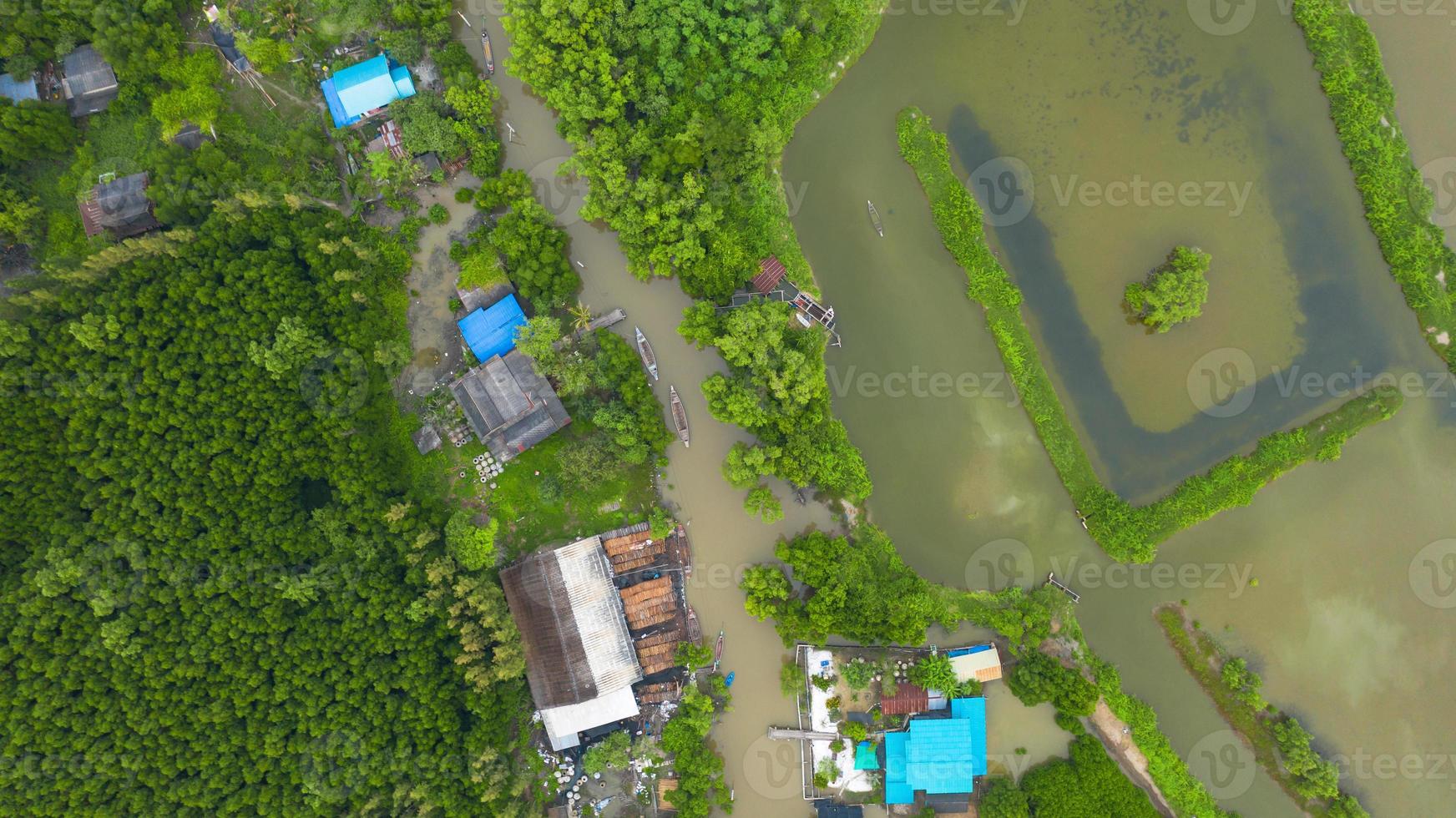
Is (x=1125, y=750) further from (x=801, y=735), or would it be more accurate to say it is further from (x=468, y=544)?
(x=468, y=544)

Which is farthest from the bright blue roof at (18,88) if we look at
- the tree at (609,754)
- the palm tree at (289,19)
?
the tree at (609,754)

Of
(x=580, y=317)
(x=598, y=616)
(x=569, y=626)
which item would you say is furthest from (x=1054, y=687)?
(x=580, y=317)

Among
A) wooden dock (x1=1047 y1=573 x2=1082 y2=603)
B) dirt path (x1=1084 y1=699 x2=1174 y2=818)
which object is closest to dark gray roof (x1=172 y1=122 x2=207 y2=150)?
wooden dock (x1=1047 y1=573 x2=1082 y2=603)

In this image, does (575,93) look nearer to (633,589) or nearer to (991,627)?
(633,589)

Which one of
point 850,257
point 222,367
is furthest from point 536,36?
point 222,367

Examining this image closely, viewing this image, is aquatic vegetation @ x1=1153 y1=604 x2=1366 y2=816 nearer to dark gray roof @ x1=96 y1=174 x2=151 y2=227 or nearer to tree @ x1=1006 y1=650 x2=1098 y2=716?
tree @ x1=1006 y1=650 x2=1098 y2=716
